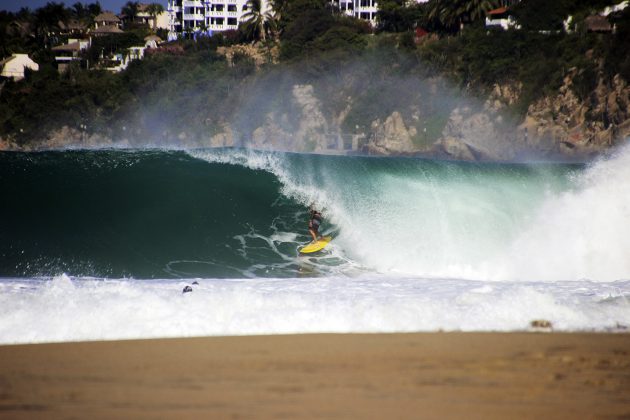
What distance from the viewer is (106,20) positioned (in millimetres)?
87250

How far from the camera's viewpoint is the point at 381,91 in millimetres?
54406

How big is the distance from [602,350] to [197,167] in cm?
1310

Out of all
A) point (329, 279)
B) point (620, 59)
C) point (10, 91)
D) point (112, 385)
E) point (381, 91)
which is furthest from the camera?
point (10, 91)

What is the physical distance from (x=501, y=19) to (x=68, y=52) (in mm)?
48210

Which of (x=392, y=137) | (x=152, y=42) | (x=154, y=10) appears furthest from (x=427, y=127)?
(x=154, y=10)

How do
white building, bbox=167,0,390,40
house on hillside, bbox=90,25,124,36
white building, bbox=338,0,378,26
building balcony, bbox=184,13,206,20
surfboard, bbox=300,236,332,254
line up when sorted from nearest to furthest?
surfboard, bbox=300,236,332,254 → white building, bbox=338,0,378,26 → white building, bbox=167,0,390,40 → building balcony, bbox=184,13,206,20 → house on hillside, bbox=90,25,124,36

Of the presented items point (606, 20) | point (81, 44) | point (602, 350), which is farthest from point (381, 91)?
point (602, 350)

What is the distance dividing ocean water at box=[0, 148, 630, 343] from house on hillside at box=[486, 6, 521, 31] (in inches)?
1458

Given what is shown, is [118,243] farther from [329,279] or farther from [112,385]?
[112,385]

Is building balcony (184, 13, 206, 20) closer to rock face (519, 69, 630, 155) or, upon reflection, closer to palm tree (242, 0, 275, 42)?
palm tree (242, 0, 275, 42)

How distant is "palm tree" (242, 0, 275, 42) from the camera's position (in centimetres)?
6612

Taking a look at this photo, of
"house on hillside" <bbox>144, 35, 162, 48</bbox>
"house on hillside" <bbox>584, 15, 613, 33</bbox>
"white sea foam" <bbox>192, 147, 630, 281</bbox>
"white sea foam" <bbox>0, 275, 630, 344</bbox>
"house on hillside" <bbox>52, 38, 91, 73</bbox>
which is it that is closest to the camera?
"white sea foam" <bbox>0, 275, 630, 344</bbox>

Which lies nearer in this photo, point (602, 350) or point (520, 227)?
point (602, 350)

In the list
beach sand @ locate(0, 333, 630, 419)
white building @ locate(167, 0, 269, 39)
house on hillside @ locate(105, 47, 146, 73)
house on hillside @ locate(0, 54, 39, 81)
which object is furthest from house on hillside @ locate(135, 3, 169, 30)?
beach sand @ locate(0, 333, 630, 419)
